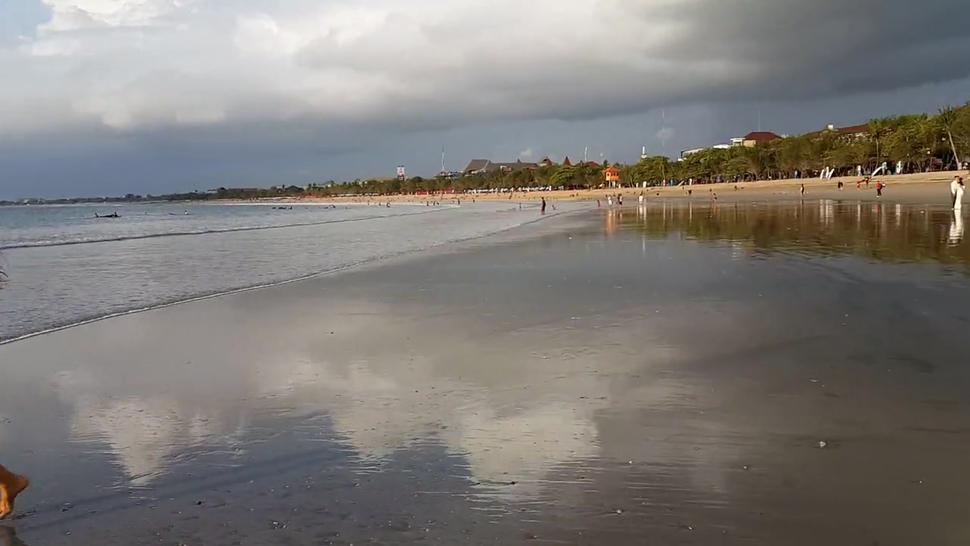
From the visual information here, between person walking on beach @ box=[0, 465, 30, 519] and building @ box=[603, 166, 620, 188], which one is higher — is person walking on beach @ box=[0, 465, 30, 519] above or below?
below

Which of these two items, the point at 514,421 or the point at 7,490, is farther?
the point at 514,421

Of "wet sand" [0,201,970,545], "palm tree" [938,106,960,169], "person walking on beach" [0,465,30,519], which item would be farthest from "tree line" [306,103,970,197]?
"person walking on beach" [0,465,30,519]

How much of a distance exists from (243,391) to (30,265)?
25.2m

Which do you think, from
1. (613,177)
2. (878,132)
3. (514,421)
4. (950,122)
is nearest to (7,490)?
(514,421)

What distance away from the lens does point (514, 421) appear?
21.6 feet

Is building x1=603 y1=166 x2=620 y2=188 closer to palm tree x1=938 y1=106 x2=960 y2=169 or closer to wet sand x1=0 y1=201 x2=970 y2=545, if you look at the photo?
palm tree x1=938 y1=106 x2=960 y2=169

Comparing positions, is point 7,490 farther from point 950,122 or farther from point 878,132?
point 878,132

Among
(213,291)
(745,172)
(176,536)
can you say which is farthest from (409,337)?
(745,172)

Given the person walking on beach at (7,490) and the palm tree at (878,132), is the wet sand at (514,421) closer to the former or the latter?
the person walking on beach at (7,490)

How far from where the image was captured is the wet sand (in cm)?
464

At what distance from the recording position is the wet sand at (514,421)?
15.2ft

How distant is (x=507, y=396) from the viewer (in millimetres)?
7426

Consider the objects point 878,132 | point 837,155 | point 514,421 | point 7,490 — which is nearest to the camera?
point 7,490

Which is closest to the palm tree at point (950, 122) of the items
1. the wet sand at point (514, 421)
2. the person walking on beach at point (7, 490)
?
the wet sand at point (514, 421)
